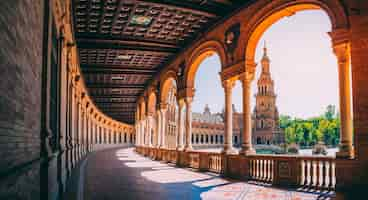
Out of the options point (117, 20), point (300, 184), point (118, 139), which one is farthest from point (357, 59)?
point (118, 139)

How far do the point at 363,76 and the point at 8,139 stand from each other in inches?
307

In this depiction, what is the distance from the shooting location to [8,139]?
2.83 m

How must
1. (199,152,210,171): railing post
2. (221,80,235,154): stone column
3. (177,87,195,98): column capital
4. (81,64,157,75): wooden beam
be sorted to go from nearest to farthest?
(221,80,235,154): stone column → (199,152,210,171): railing post → (177,87,195,98): column capital → (81,64,157,75): wooden beam

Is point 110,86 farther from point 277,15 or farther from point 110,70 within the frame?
point 277,15

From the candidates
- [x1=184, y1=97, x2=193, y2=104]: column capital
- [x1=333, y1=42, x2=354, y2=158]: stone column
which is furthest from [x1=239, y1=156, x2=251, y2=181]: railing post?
[x1=184, y1=97, x2=193, y2=104]: column capital

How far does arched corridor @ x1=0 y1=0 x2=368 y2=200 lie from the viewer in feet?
11.1

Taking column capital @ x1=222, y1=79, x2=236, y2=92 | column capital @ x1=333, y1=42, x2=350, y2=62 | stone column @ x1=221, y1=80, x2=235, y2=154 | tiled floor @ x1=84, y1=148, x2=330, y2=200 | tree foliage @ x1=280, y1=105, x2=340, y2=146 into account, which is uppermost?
column capital @ x1=333, y1=42, x2=350, y2=62

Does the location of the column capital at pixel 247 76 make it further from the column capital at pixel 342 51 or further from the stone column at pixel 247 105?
the column capital at pixel 342 51

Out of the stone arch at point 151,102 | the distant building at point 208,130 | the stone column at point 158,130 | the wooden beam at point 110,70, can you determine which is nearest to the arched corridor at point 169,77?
the wooden beam at point 110,70

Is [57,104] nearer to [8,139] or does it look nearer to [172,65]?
[8,139]

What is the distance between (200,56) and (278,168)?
8018 mm

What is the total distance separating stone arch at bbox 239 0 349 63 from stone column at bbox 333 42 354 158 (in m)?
0.68

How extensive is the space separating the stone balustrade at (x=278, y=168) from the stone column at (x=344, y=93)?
0.84 metres

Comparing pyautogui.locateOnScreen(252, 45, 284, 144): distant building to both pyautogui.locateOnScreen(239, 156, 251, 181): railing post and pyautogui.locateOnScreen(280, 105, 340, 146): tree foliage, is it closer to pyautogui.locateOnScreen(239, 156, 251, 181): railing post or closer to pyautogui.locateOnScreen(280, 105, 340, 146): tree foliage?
pyautogui.locateOnScreen(280, 105, 340, 146): tree foliage
